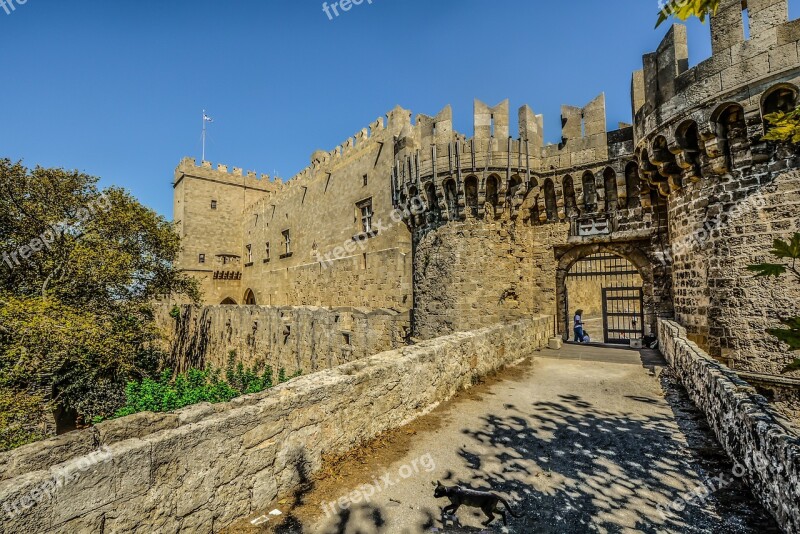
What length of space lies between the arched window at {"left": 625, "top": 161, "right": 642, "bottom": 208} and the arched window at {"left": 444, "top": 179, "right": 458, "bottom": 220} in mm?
4457

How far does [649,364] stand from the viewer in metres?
8.22

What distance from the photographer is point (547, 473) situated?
3.76m

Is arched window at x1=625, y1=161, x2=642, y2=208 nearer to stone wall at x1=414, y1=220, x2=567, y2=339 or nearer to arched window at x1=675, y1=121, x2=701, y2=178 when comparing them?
stone wall at x1=414, y1=220, x2=567, y2=339

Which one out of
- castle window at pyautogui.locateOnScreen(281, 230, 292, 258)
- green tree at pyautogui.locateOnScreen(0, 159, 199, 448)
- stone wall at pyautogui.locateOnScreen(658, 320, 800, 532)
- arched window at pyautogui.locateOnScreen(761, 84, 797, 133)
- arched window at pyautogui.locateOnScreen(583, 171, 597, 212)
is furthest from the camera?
castle window at pyautogui.locateOnScreen(281, 230, 292, 258)

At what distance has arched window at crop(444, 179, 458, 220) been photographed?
11141 millimetres

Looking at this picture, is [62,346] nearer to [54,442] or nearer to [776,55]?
[54,442]

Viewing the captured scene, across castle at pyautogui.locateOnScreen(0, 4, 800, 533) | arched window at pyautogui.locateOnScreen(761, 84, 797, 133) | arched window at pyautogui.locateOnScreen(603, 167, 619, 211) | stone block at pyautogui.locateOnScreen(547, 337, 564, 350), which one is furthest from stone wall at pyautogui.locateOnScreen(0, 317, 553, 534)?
arched window at pyautogui.locateOnScreen(603, 167, 619, 211)

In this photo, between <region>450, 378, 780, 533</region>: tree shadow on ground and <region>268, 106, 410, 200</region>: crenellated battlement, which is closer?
<region>450, 378, 780, 533</region>: tree shadow on ground

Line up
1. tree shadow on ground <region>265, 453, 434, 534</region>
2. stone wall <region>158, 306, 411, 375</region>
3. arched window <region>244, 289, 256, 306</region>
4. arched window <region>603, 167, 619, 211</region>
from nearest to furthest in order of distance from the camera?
tree shadow on ground <region>265, 453, 434, 534</region> < arched window <region>603, 167, 619, 211</region> < stone wall <region>158, 306, 411, 375</region> < arched window <region>244, 289, 256, 306</region>

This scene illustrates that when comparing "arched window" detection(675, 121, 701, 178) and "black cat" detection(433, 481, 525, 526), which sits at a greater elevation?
"arched window" detection(675, 121, 701, 178)

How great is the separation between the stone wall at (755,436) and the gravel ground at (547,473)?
19 centimetres

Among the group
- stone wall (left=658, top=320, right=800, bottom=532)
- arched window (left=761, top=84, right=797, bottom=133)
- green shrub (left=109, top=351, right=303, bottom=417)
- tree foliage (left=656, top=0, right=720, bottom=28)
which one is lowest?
green shrub (left=109, top=351, right=303, bottom=417)

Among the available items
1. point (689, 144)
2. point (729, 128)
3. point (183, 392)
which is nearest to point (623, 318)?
point (689, 144)

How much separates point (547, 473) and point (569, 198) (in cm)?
904
